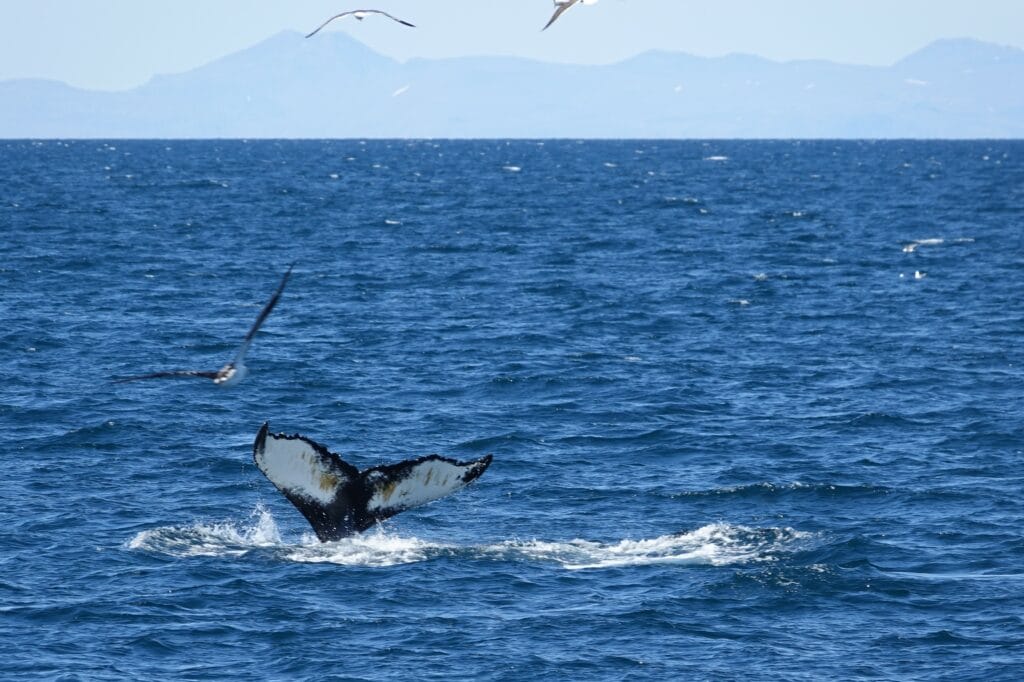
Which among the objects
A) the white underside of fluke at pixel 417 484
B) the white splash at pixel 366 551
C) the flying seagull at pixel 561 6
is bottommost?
the white splash at pixel 366 551

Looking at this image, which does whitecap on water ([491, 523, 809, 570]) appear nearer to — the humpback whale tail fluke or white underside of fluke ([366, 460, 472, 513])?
the humpback whale tail fluke

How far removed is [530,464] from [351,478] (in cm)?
1195

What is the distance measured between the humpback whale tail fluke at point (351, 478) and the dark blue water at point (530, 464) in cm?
185

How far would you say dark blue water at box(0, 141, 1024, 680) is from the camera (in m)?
21.9

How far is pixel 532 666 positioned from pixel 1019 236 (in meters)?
76.6

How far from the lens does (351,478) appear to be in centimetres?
2158

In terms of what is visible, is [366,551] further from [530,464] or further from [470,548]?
[530,464]

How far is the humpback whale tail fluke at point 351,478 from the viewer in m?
20.7

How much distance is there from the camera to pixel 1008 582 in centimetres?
2478

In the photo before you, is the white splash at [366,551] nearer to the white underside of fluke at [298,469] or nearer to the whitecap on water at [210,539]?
the whitecap on water at [210,539]

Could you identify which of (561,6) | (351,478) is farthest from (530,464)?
(561,6)

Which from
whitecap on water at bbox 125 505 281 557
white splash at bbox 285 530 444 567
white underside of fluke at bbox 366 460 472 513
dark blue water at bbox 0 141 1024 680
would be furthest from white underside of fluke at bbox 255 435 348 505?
whitecap on water at bbox 125 505 281 557

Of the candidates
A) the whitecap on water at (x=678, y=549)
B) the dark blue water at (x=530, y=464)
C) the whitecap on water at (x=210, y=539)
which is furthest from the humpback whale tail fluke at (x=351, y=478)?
the whitecap on water at (x=678, y=549)

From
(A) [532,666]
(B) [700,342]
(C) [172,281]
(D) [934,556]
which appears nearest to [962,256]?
(B) [700,342]
